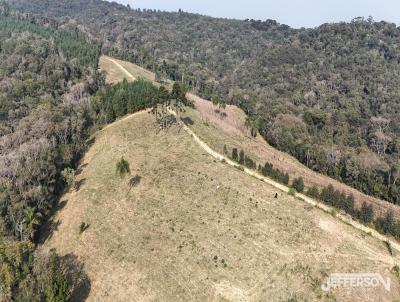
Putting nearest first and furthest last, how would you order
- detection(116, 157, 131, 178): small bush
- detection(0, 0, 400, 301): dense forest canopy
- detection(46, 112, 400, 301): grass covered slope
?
detection(46, 112, 400, 301): grass covered slope → detection(0, 0, 400, 301): dense forest canopy → detection(116, 157, 131, 178): small bush

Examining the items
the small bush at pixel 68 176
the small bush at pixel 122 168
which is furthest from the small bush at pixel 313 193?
the small bush at pixel 68 176

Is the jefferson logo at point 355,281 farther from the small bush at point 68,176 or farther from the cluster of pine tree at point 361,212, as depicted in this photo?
the small bush at point 68,176

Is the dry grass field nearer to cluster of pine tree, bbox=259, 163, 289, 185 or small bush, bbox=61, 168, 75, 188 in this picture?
small bush, bbox=61, 168, 75, 188

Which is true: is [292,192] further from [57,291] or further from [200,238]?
[57,291]

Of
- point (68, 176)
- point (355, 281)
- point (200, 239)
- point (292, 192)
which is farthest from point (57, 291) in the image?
point (292, 192)

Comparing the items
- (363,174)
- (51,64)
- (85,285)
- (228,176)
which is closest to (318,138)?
(363,174)

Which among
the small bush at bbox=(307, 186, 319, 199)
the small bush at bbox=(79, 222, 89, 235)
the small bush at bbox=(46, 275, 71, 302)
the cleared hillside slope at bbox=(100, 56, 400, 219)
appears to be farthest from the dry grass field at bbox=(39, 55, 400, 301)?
the cleared hillside slope at bbox=(100, 56, 400, 219)
